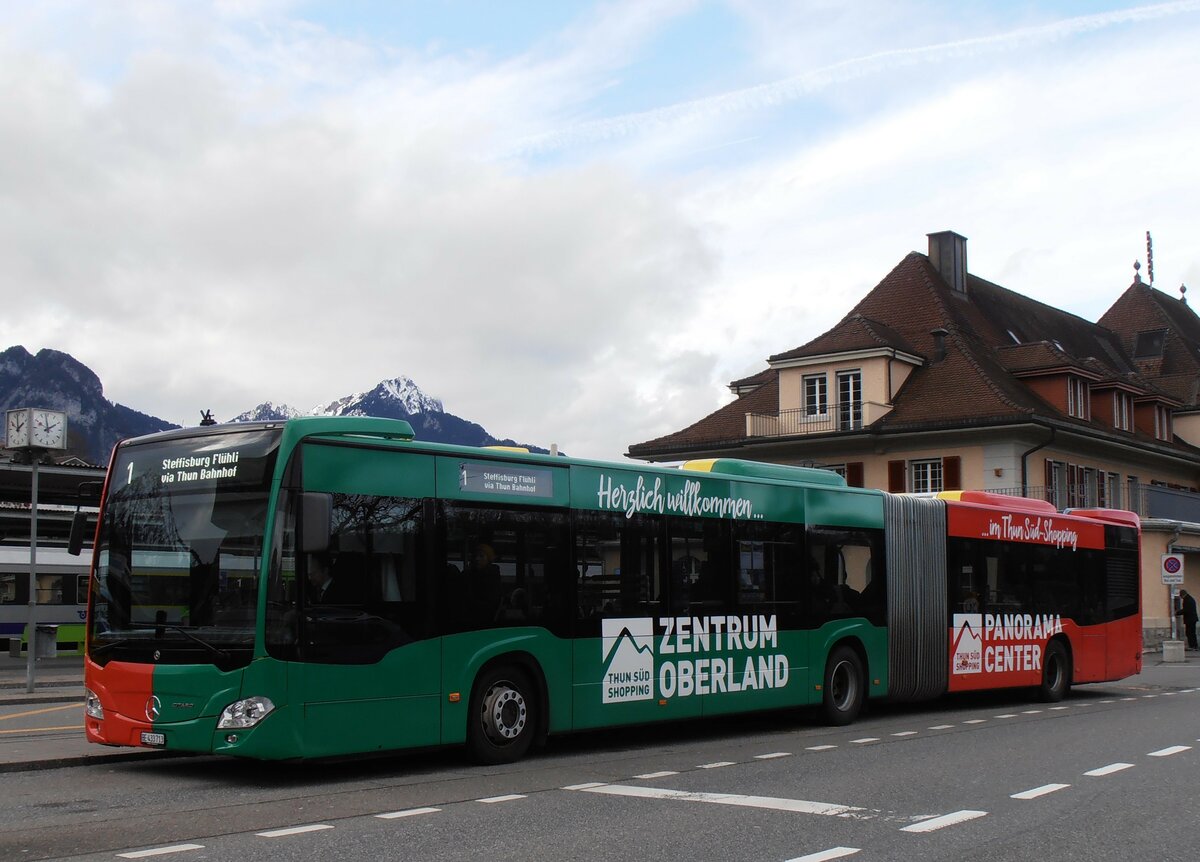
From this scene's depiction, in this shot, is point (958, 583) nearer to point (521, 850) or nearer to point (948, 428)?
point (521, 850)

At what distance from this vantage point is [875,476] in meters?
48.1

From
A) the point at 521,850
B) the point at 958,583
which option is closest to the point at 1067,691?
the point at 958,583

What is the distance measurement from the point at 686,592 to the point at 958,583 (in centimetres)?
617

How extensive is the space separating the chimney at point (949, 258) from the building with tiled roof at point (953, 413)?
5cm

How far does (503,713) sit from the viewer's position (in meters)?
12.9

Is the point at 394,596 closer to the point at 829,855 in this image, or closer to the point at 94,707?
the point at 94,707

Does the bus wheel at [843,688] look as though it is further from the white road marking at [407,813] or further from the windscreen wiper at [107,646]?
the windscreen wiper at [107,646]

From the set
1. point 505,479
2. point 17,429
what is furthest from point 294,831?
point 17,429

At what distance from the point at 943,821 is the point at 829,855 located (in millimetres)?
1617

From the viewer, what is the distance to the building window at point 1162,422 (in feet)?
182

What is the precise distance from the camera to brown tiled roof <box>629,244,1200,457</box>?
1849 inches

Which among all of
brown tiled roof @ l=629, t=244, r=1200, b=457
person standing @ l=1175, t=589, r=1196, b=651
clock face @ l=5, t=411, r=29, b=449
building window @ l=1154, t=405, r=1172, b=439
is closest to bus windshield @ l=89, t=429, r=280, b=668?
clock face @ l=5, t=411, r=29, b=449

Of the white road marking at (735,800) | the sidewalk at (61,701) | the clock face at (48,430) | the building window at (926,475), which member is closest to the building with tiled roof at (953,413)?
the building window at (926,475)

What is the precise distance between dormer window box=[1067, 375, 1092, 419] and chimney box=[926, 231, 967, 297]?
21.5 ft
